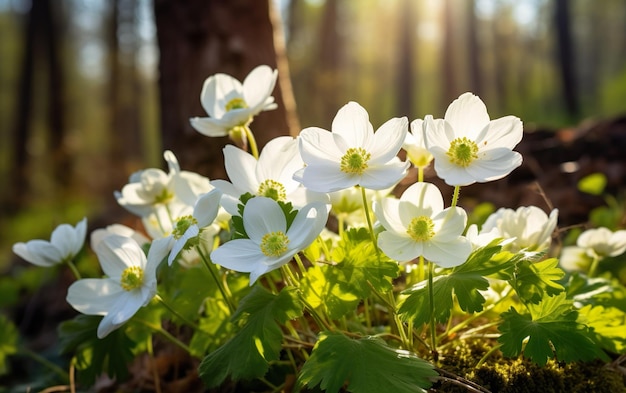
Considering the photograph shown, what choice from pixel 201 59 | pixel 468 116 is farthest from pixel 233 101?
pixel 201 59

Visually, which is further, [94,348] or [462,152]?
[94,348]

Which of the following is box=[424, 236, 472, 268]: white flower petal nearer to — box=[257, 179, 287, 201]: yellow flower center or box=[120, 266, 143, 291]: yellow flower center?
box=[257, 179, 287, 201]: yellow flower center

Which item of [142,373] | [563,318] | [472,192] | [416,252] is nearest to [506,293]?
[563,318]

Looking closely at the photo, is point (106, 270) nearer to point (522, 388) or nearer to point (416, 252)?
point (416, 252)

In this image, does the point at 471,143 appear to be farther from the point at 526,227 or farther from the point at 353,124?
the point at 526,227

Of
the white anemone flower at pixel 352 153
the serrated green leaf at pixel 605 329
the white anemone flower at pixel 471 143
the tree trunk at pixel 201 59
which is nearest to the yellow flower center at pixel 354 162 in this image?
the white anemone flower at pixel 352 153

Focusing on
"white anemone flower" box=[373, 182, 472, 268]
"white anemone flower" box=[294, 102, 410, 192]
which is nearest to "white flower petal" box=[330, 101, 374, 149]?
"white anemone flower" box=[294, 102, 410, 192]
